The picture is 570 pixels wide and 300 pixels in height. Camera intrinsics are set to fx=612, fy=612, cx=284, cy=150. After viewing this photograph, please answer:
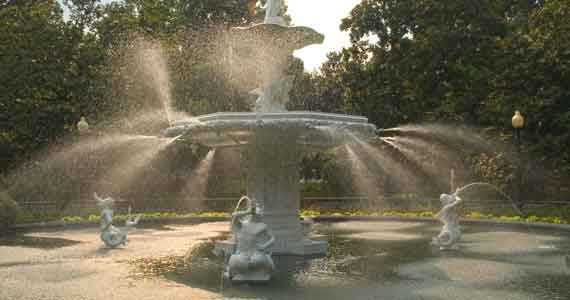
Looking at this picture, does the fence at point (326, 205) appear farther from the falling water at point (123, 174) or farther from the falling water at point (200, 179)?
the falling water at point (200, 179)

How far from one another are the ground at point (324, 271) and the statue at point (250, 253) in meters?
0.27

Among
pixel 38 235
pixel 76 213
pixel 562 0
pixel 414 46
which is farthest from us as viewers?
pixel 414 46

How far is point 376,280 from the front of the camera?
34.6 feet

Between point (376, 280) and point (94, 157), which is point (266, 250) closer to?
point (376, 280)

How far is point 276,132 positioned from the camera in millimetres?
13852

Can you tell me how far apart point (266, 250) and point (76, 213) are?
18193 millimetres

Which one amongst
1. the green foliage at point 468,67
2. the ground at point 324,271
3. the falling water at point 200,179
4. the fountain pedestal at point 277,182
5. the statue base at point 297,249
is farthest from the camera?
the falling water at point 200,179

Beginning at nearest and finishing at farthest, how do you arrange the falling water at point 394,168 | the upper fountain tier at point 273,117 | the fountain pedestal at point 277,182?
the upper fountain tier at point 273,117
the fountain pedestal at point 277,182
the falling water at point 394,168

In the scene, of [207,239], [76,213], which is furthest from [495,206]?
[76,213]

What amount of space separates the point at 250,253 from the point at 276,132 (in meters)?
4.11

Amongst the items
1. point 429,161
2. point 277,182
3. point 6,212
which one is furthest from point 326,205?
point 277,182

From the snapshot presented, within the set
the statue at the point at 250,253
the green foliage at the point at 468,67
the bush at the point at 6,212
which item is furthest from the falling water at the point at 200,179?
the statue at the point at 250,253

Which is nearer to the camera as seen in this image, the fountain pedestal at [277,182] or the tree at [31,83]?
the fountain pedestal at [277,182]

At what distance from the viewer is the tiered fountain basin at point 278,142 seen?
13.2 meters
